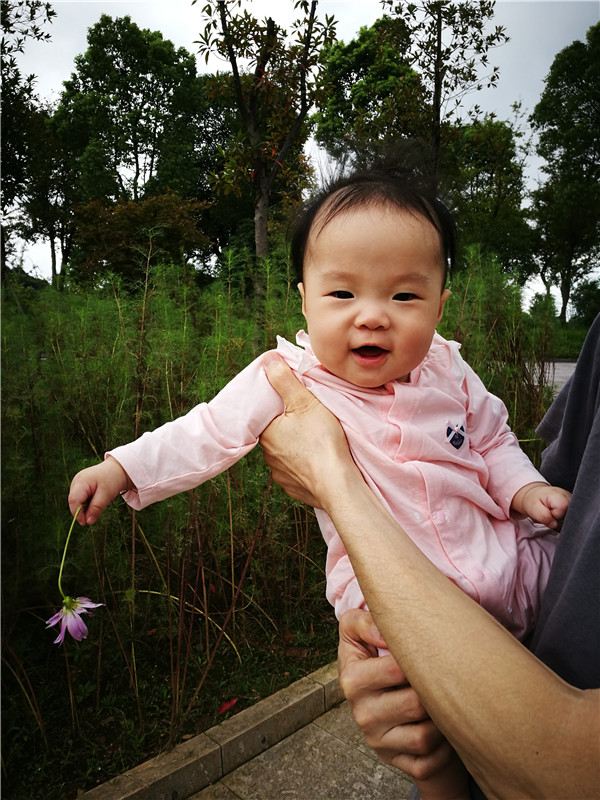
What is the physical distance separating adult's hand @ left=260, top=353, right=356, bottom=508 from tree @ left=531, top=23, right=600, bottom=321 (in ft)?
54.1

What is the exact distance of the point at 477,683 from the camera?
739 millimetres

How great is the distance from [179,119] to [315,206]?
1424 centimetres

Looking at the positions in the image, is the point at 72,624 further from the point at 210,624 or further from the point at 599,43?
the point at 599,43

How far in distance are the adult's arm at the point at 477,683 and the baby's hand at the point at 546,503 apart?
528mm

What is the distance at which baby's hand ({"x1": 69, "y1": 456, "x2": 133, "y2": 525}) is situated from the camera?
1222mm

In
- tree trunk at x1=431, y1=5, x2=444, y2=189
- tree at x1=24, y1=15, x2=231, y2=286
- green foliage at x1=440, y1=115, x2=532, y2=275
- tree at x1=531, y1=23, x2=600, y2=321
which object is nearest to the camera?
tree trunk at x1=431, y1=5, x2=444, y2=189

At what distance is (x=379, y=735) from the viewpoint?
117cm

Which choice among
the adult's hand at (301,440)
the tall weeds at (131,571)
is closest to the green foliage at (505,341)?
the tall weeds at (131,571)

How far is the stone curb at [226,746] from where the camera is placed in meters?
2.04

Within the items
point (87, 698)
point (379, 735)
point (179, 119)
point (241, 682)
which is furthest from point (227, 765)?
point (179, 119)

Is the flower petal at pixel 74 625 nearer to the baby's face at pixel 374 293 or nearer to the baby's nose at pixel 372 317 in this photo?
the baby's face at pixel 374 293

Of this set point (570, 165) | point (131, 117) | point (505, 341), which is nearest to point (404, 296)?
point (505, 341)

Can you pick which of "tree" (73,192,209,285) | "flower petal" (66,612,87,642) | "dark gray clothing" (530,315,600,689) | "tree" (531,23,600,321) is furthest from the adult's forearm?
"tree" (531,23,600,321)

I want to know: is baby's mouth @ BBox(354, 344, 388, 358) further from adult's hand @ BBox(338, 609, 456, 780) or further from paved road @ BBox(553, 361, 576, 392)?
paved road @ BBox(553, 361, 576, 392)
